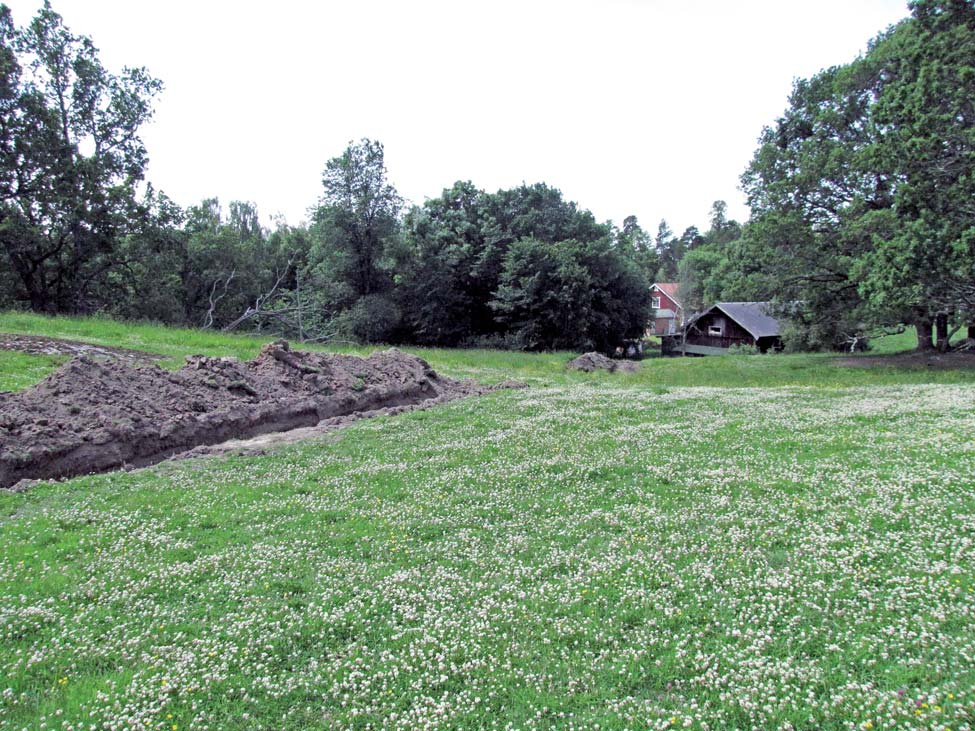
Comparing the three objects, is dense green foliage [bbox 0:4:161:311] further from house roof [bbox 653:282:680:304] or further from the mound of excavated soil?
house roof [bbox 653:282:680:304]

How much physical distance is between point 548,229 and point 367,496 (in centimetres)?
4630

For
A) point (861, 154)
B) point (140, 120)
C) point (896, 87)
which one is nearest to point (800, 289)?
point (861, 154)

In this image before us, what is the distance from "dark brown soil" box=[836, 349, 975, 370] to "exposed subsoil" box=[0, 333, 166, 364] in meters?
33.7

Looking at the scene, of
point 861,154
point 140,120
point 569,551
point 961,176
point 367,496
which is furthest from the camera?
point 140,120

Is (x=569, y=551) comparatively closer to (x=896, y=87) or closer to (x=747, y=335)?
(x=896, y=87)

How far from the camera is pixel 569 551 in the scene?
7.28 metres

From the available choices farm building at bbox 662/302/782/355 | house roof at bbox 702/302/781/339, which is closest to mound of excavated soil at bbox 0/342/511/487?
house roof at bbox 702/302/781/339

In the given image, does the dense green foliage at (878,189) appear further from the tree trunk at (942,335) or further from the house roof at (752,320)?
the house roof at (752,320)

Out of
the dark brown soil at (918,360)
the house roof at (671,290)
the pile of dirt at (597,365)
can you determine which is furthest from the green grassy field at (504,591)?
the house roof at (671,290)

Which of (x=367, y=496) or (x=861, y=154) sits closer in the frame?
(x=367, y=496)

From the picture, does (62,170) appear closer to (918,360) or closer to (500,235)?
(500,235)

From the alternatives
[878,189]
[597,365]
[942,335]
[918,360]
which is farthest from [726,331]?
[597,365]

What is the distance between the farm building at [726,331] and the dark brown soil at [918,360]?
1002 inches

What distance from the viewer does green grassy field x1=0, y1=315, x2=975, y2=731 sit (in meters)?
4.52
